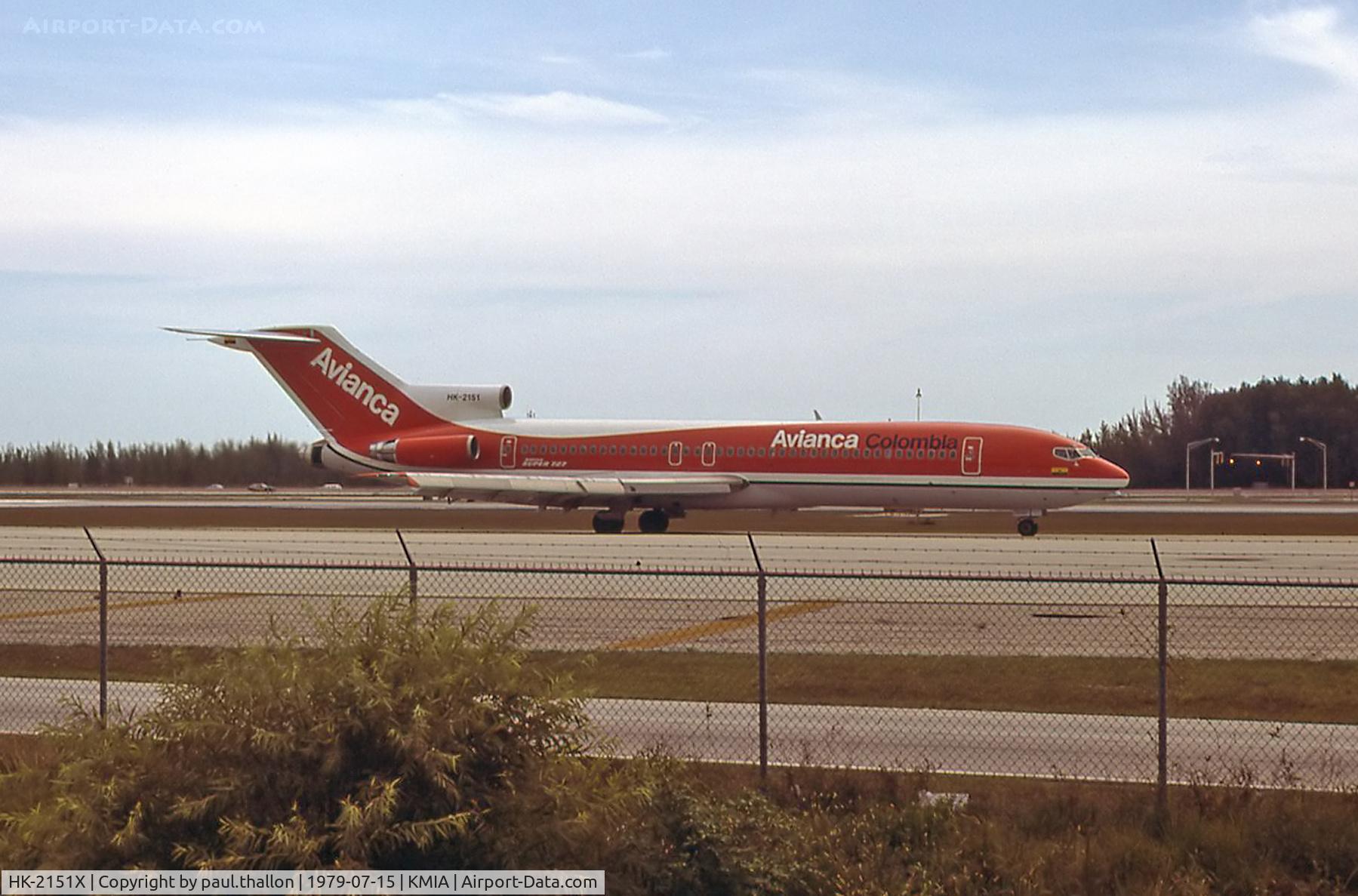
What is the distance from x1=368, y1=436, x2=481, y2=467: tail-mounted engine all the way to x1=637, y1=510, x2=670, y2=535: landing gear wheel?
6.21 m

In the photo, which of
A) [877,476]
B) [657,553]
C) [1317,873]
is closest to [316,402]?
[877,476]

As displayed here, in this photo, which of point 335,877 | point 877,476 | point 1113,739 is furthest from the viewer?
point 877,476

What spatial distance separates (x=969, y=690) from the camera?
47.1 ft

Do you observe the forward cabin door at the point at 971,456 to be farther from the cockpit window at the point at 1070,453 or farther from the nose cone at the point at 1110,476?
the nose cone at the point at 1110,476

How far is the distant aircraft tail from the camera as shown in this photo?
1957 inches

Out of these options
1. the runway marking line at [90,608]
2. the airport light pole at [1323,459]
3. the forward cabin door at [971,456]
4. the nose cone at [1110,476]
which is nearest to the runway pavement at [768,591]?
the runway marking line at [90,608]

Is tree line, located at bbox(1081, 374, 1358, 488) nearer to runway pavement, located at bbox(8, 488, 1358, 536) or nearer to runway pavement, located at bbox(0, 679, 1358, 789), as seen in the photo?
runway pavement, located at bbox(8, 488, 1358, 536)

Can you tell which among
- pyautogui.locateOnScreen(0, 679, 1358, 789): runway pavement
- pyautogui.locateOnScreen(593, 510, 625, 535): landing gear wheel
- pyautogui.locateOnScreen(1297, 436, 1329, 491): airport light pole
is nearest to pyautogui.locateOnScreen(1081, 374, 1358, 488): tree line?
pyautogui.locateOnScreen(1297, 436, 1329, 491): airport light pole

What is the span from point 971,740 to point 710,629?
23.5 feet

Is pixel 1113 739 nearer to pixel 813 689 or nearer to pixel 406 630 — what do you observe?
pixel 813 689

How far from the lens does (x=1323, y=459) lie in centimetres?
12281

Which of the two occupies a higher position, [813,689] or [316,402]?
[316,402]

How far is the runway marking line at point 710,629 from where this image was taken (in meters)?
17.4

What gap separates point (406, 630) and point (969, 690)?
7.68 metres
